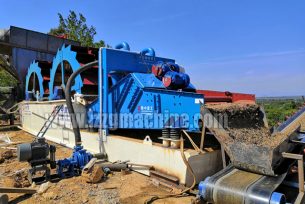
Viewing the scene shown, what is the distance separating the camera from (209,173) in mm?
4273

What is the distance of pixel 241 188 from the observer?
2945 mm

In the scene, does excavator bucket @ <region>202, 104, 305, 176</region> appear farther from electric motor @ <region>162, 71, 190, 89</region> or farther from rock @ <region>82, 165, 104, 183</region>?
rock @ <region>82, 165, 104, 183</region>

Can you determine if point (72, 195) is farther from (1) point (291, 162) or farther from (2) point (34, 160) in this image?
(1) point (291, 162)

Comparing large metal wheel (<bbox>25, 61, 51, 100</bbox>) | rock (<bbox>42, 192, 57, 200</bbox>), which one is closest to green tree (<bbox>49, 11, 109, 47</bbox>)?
large metal wheel (<bbox>25, 61, 51, 100</bbox>)

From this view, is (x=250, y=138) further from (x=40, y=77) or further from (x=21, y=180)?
(x=40, y=77)

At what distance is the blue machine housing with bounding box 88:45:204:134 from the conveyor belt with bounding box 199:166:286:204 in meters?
1.09

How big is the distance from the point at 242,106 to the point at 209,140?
87cm

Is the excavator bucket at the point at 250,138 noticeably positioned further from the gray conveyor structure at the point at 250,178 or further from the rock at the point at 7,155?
the rock at the point at 7,155

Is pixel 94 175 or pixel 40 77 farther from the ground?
pixel 40 77

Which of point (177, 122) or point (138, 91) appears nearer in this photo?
point (177, 122)

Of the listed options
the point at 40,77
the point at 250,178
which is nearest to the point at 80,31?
the point at 40,77

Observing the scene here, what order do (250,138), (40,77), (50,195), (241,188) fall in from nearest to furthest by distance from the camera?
(241,188), (50,195), (250,138), (40,77)

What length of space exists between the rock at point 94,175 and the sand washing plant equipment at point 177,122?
452 millimetres

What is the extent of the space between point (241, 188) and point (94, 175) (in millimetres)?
2272
